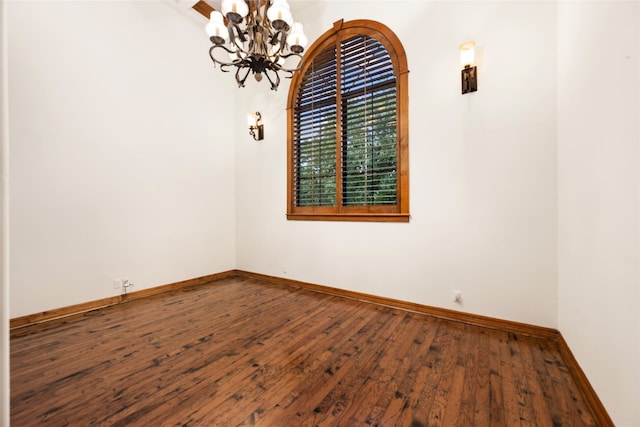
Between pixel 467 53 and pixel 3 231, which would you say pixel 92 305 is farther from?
pixel 467 53

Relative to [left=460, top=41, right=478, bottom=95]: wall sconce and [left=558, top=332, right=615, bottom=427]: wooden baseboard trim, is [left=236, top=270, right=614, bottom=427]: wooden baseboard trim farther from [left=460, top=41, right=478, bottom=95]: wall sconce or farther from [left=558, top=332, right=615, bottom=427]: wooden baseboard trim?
[left=460, top=41, right=478, bottom=95]: wall sconce

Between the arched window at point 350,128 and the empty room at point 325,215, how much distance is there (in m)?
0.03

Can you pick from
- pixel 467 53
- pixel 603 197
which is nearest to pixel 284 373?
pixel 603 197

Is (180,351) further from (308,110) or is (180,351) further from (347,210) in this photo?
(308,110)

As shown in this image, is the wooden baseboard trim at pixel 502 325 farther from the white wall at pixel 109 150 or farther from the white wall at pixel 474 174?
the white wall at pixel 109 150

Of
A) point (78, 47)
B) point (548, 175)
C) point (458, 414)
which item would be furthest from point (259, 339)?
point (78, 47)

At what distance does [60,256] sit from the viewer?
258 centimetres

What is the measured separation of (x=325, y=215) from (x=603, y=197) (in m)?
2.50

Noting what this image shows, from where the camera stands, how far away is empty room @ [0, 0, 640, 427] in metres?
1.34

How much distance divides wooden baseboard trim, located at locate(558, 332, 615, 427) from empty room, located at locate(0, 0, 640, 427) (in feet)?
0.05

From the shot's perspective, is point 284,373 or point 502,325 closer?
point 284,373

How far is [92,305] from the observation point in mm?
2779

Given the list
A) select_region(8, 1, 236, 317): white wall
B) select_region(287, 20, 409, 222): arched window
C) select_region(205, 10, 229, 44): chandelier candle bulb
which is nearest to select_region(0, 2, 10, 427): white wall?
select_region(205, 10, 229, 44): chandelier candle bulb

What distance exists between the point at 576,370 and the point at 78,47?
518 centimetres
